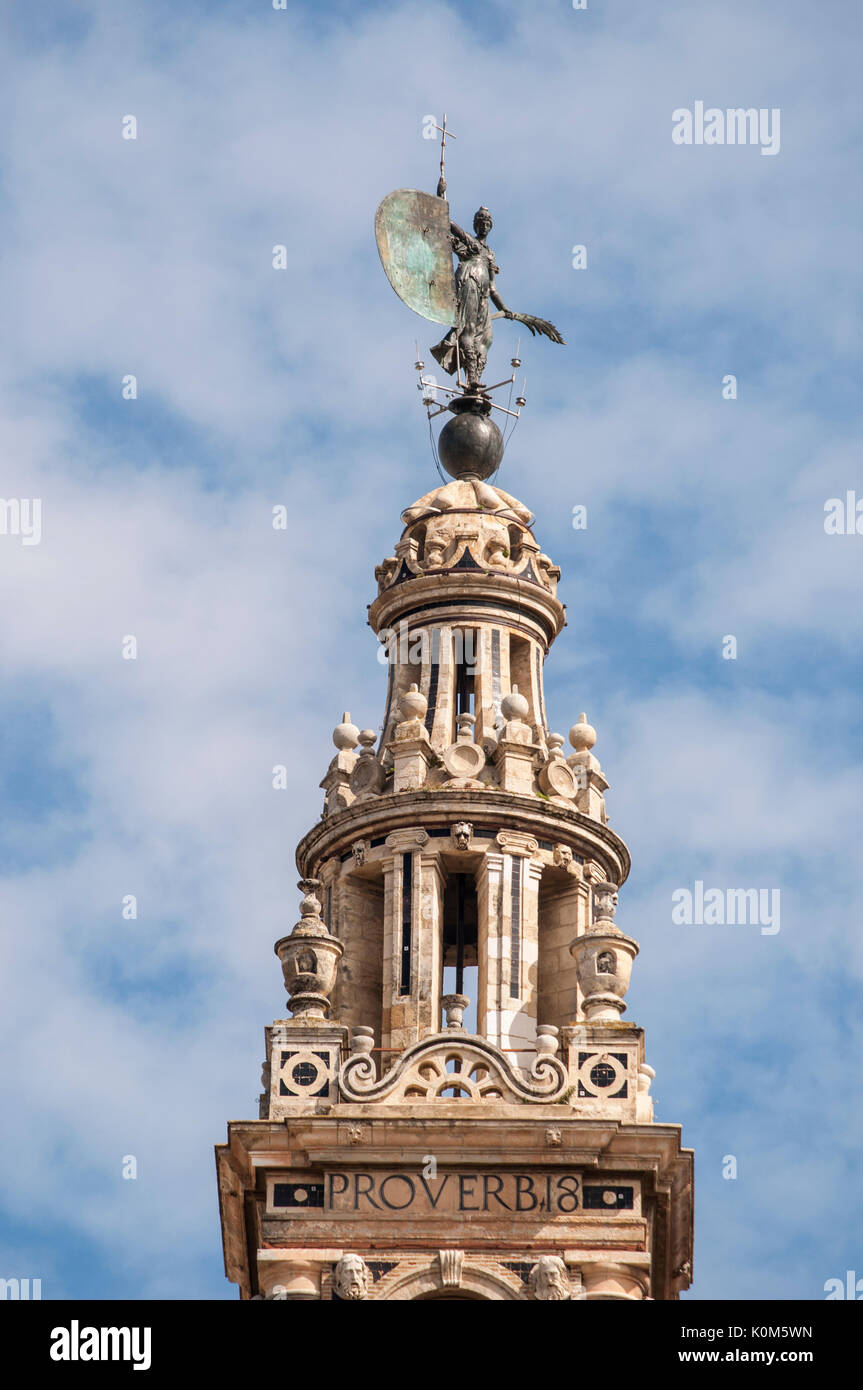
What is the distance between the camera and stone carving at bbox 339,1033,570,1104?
2014 inches

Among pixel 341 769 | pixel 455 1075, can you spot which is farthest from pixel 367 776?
pixel 455 1075

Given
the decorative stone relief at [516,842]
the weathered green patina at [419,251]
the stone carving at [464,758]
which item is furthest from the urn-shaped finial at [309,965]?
the weathered green patina at [419,251]

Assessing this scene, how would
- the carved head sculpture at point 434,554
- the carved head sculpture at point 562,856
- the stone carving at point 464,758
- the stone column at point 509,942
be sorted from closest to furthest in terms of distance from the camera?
the stone column at point 509,942 → the carved head sculpture at point 562,856 → the stone carving at point 464,758 → the carved head sculpture at point 434,554

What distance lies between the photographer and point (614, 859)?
57.3 m

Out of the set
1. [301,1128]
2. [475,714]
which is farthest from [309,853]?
[301,1128]

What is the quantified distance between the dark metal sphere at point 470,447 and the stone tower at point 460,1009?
2.43 feet

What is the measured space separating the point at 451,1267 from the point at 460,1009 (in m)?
4.66

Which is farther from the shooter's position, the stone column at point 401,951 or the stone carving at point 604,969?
A: the stone column at point 401,951

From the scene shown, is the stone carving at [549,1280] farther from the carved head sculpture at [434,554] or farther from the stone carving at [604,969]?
the carved head sculpture at [434,554]

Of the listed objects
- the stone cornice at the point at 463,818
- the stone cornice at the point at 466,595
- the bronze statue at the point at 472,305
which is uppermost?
the bronze statue at the point at 472,305

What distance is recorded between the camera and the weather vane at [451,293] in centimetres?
6194
